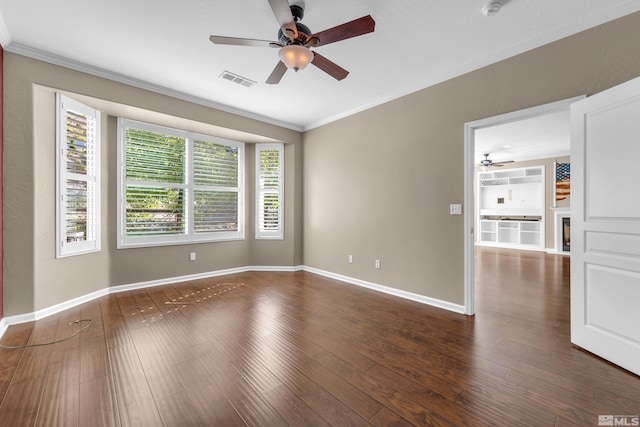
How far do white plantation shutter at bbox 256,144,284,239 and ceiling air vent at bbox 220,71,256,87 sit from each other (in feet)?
5.97

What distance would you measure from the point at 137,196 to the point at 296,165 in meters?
2.72

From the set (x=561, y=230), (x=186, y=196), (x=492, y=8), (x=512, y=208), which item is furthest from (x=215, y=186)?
(x=561, y=230)

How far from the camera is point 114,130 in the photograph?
3.83m

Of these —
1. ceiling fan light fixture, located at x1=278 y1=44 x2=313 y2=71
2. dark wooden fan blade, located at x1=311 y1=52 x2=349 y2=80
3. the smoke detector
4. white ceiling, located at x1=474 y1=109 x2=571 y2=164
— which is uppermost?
the smoke detector

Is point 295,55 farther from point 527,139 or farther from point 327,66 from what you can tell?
point 527,139

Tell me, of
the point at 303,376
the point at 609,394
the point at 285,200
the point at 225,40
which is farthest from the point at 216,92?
the point at 609,394

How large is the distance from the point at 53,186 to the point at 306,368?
11.5 feet

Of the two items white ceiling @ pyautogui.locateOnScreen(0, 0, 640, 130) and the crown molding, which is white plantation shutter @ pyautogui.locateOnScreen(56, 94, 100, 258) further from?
white ceiling @ pyautogui.locateOnScreen(0, 0, 640, 130)

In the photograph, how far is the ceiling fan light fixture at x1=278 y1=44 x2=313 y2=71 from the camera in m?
2.08

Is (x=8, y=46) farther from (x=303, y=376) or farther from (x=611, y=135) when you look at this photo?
(x=611, y=135)

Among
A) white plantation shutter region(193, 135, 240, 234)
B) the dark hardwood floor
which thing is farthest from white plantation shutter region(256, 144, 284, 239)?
the dark hardwood floor

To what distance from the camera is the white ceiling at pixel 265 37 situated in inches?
84.7

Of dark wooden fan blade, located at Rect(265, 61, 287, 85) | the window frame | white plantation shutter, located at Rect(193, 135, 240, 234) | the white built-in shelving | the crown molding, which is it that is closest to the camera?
dark wooden fan blade, located at Rect(265, 61, 287, 85)

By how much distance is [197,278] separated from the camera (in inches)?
178
